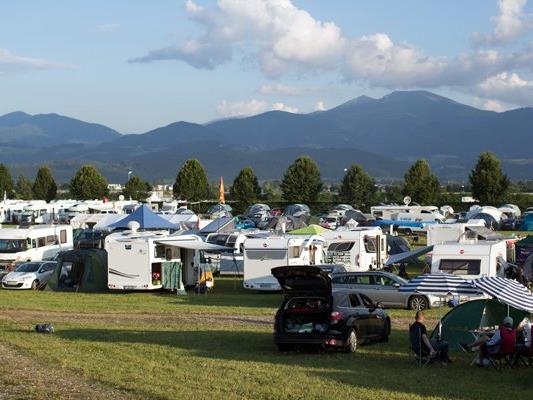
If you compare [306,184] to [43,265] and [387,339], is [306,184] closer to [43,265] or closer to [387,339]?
[43,265]

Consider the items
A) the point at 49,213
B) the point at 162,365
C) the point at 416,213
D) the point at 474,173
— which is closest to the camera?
the point at 162,365

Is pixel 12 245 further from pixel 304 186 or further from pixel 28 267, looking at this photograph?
pixel 304 186

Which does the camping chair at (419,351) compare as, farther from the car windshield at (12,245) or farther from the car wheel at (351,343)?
the car windshield at (12,245)

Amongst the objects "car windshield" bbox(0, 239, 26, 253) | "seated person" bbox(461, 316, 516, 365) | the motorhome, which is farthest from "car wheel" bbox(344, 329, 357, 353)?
"car windshield" bbox(0, 239, 26, 253)

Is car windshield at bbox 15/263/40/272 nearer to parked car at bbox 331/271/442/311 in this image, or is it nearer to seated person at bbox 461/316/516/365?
parked car at bbox 331/271/442/311

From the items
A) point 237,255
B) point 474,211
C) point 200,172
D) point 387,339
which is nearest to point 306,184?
point 200,172

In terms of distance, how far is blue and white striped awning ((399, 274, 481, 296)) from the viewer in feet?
65.6

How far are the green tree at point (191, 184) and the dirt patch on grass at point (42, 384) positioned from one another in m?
76.0

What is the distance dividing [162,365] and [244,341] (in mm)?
3282

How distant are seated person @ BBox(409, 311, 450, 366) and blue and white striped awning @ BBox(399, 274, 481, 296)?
16.5 feet

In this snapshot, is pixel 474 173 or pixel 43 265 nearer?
pixel 43 265

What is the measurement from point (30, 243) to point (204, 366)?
2344cm

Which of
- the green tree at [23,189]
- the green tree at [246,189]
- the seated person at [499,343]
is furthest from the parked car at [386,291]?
A: the green tree at [23,189]

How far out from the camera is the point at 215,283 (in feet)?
106
